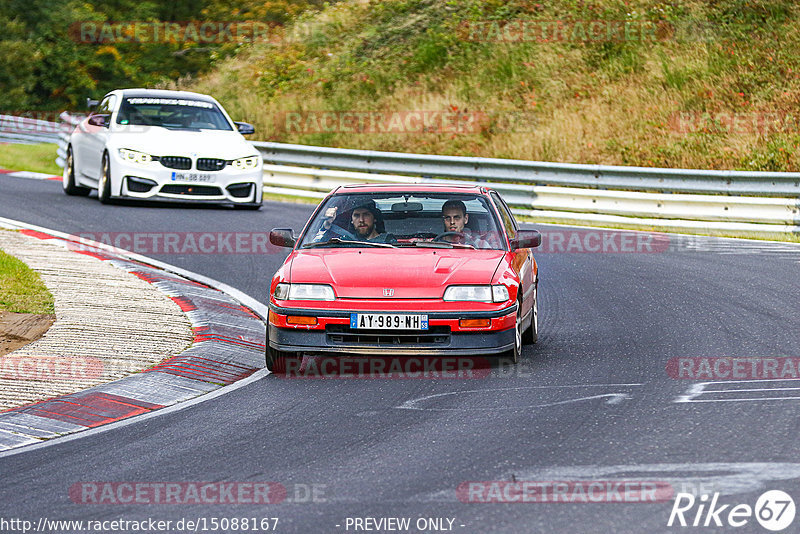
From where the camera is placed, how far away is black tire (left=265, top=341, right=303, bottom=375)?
870 cm

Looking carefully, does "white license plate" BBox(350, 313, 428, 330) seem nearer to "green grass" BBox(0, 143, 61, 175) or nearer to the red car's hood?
the red car's hood

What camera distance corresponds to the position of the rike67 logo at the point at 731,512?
4999 mm

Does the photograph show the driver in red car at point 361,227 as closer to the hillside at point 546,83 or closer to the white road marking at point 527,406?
the white road marking at point 527,406

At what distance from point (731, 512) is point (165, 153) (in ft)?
45.6

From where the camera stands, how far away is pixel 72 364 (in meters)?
8.63

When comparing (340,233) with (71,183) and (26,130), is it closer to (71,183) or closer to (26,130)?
(71,183)

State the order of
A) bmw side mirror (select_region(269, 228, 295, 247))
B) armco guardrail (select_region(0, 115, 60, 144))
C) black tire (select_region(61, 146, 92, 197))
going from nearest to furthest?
1. bmw side mirror (select_region(269, 228, 295, 247))
2. black tire (select_region(61, 146, 92, 197))
3. armco guardrail (select_region(0, 115, 60, 144))

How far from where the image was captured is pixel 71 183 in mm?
19703

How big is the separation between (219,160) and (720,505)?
13.7 m

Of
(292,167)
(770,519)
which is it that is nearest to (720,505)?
(770,519)

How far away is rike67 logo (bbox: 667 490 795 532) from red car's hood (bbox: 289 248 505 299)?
3.42m

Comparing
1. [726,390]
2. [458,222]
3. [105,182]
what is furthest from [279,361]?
[105,182]

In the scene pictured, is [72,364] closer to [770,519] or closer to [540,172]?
[770,519]

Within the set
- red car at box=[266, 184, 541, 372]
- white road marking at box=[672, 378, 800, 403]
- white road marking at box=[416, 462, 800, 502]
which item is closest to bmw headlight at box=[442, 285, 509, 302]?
red car at box=[266, 184, 541, 372]
